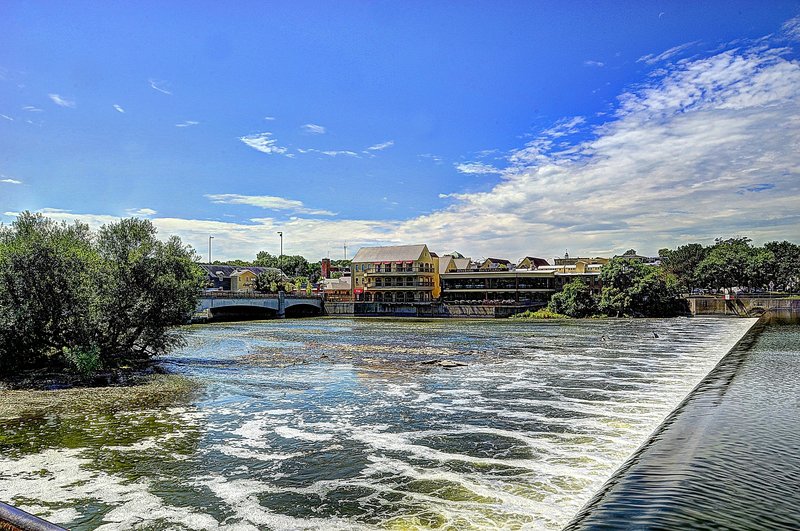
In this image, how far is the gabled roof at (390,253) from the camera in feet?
316

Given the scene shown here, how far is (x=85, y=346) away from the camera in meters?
24.7

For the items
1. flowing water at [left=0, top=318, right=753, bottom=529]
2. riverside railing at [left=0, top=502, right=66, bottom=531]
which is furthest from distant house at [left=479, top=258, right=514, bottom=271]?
riverside railing at [left=0, top=502, right=66, bottom=531]

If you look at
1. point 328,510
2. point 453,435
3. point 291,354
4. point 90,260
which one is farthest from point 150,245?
point 328,510

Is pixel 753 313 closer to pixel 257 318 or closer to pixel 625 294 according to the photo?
pixel 625 294

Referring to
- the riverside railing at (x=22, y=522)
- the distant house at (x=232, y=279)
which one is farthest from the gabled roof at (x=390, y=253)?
the riverside railing at (x=22, y=522)

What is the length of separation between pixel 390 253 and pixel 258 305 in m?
29.7

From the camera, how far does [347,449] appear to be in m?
13.5

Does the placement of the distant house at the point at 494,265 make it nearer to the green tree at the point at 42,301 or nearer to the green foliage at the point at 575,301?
the green foliage at the point at 575,301

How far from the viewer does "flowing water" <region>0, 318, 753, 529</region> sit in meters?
9.72

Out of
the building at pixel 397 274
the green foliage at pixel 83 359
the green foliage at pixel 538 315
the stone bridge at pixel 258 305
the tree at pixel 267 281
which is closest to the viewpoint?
the green foliage at pixel 83 359

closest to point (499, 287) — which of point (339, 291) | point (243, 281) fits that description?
point (339, 291)

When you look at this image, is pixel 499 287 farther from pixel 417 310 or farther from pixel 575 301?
pixel 575 301

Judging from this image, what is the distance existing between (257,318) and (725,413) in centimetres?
7327

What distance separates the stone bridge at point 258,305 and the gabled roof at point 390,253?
1329 centimetres
